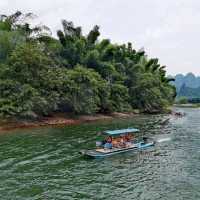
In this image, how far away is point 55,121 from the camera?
5934cm

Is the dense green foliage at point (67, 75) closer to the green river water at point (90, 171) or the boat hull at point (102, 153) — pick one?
the green river water at point (90, 171)

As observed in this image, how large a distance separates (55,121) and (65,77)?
8.87 metres

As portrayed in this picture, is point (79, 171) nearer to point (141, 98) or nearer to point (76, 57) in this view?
point (76, 57)

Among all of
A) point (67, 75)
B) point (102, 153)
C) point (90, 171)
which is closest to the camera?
point (90, 171)

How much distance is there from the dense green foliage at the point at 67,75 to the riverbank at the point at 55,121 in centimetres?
131

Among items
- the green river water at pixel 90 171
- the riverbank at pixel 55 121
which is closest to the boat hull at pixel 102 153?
the green river water at pixel 90 171

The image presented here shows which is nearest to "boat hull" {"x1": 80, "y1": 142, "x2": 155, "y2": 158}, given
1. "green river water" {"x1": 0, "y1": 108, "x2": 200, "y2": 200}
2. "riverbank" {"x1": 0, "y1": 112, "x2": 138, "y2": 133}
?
"green river water" {"x1": 0, "y1": 108, "x2": 200, "y2": 200}

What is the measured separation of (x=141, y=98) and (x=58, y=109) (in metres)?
30.4

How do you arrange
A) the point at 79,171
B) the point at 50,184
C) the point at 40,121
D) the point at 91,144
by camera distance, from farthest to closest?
the point at 40,121
the point at 91,144
the point at 79,171
the point at 50,184

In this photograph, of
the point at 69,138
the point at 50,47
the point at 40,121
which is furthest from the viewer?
the point at 50,47

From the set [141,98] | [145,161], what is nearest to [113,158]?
[145,161]

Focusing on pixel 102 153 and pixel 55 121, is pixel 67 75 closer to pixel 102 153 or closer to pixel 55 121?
pixel 55 121

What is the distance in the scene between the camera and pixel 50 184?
23.4m

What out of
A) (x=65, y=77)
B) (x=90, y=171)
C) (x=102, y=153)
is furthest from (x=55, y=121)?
(x=90, y=171)
